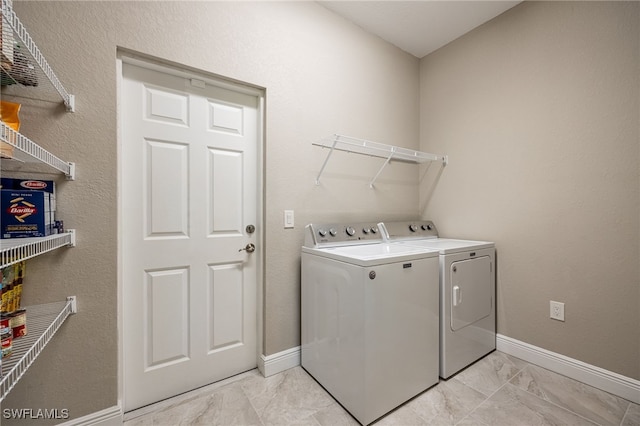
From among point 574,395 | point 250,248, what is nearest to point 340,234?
point 250,248

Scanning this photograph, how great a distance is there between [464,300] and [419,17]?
221 cm

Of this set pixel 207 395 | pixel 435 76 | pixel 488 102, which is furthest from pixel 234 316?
pixel 435 76

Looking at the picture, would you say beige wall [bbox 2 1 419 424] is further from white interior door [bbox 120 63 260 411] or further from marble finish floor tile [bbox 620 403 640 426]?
marble finish floor tile [bbox 620 403 640 426]

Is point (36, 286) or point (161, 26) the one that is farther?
point (161, 26)

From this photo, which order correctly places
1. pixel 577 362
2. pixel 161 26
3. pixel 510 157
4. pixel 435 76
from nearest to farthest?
1. pixel 161 26
2. pixel 577 362
3. pixel 510 157
4. pixel 435 76

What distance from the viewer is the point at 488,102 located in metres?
2.26

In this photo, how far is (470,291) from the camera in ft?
6.33

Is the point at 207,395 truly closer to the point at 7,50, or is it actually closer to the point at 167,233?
the point at 167,233

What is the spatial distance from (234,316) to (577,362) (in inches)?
89.7

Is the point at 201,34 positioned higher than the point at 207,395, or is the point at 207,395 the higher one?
the point at 201,34

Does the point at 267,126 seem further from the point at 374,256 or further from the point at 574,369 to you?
the point at 574,369

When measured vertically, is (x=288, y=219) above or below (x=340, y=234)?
above

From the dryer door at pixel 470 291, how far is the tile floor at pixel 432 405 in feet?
1.23

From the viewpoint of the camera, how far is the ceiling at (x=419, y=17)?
2.07 metres
